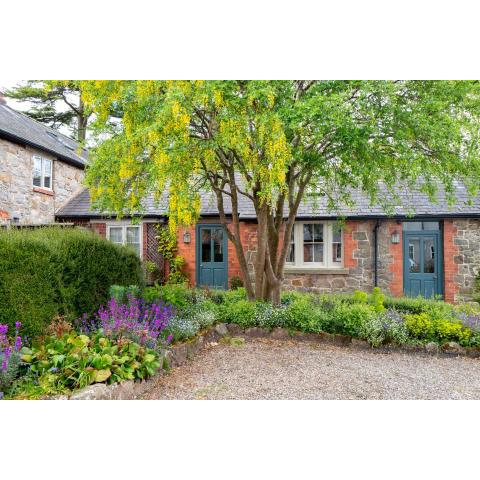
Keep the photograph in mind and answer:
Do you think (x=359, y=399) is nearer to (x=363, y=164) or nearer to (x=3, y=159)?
(x=363, y=164)

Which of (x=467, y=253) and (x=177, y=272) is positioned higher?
(x=467, y=253)

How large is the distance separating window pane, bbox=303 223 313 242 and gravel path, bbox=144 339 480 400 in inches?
228

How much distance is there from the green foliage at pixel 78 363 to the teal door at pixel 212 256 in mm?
7383

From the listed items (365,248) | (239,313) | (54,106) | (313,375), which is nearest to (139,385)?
(313,375)

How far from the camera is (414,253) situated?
1184cm

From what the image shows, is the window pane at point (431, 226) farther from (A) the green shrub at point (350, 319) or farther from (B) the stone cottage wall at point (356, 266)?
(A) the green shrub at point (350, 319)

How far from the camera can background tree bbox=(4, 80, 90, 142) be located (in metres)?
20.6

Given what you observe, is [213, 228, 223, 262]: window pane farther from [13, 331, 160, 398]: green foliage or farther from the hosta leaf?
the hosta leaf

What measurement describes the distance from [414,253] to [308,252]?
2.93 metres

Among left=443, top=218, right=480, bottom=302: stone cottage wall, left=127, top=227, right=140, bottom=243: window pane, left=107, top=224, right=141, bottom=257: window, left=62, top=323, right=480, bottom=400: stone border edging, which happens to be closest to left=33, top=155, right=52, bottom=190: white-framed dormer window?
left=107, top=224, right=141, bottom=257: window

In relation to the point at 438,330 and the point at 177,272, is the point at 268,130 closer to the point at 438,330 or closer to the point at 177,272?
the point at 438,330

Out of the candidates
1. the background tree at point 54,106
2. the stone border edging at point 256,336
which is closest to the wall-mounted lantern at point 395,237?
the stone border edging at point 256,336

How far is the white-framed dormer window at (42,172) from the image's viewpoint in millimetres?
12320
